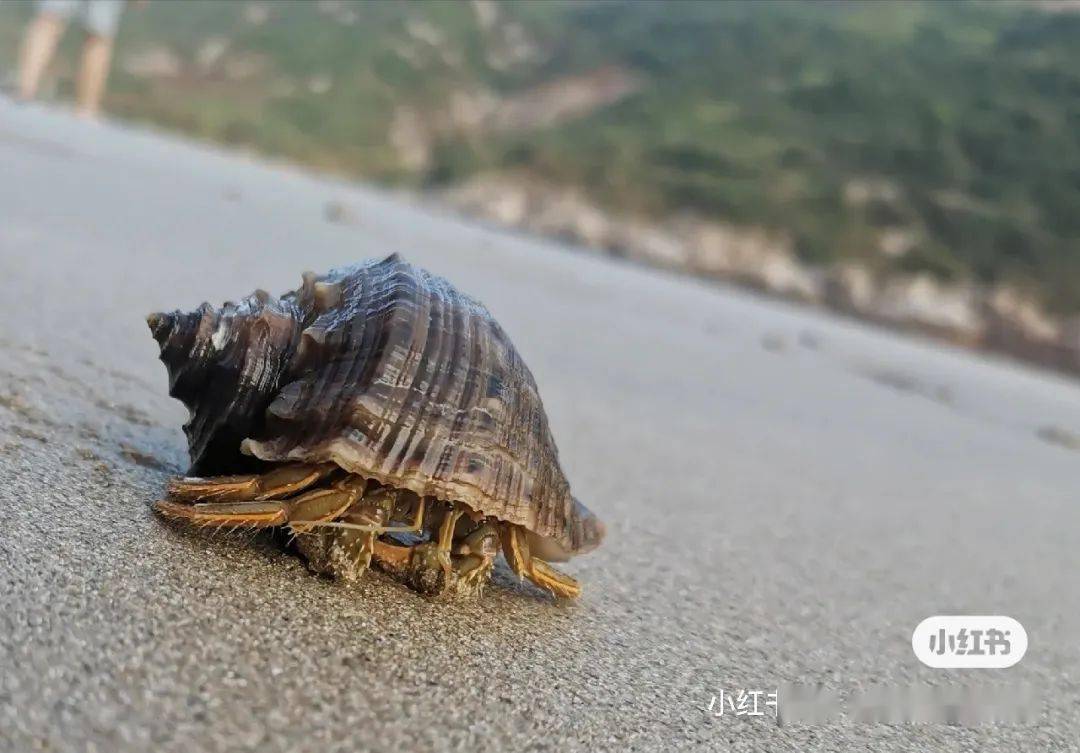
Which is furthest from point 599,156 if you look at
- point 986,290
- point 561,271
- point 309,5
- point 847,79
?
point 561,271

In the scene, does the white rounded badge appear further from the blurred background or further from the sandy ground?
the blurred background

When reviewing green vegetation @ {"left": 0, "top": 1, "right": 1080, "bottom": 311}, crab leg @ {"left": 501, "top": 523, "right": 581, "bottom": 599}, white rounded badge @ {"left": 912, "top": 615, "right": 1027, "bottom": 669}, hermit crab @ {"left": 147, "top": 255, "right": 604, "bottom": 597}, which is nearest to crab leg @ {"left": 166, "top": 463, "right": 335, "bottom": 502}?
hermit crab @ {"left": 147, "top": 255, "right": 604, "bottom": 597}

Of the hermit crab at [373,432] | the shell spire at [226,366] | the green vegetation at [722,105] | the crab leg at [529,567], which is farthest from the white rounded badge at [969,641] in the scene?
the green vegetation at [722,105]

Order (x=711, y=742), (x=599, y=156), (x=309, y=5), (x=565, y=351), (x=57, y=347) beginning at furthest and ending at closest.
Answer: (x=309, y=5) → (x=599, y=156) → (x=565, y=351) → (x=57, y=347) → (x=711, y=742)

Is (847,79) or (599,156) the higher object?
(847,79)

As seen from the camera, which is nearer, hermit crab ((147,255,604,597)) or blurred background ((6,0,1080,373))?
hermit crab ((147,255,604,597))

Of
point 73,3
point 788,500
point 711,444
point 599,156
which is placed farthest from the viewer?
point 599,156

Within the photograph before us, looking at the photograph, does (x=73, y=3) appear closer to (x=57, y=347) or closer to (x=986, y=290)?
(x=57, y=347)

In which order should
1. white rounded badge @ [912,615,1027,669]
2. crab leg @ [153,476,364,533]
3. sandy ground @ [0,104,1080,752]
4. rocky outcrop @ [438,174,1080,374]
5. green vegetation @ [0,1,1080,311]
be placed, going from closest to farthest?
sandy ground @ [0,104,1080,752] < crab leg @ [153,476,364,533] < white rounded badge @ [912,615,1027,669] < rocky outcrop @ [438,174,1080,374] < green vegetation @ [0,1,1080,311]
